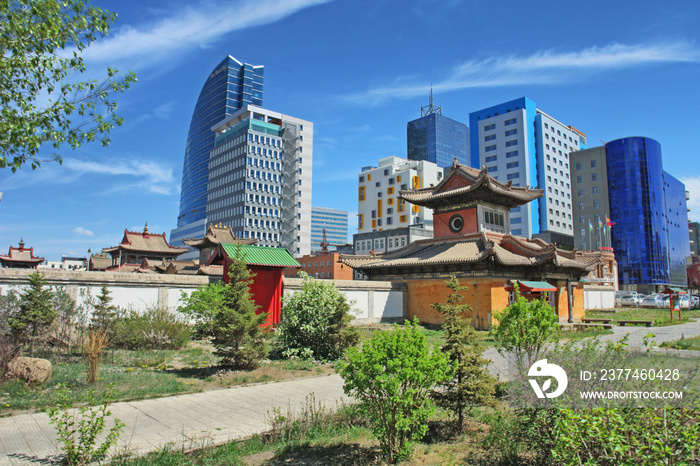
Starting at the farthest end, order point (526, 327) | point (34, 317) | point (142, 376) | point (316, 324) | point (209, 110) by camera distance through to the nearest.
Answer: point (209, 110)
point (316, 324)
point (34, 317)
point (142, 376)
point (526, 327)

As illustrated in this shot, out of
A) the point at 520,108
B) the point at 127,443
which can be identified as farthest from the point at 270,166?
the point at 127,443

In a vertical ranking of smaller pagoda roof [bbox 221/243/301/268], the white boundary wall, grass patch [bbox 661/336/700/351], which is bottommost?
grass patch [bbox 661/336/700/351]

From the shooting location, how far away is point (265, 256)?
17.5 meters

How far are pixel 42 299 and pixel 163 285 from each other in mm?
6520

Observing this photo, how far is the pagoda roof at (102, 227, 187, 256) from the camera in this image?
49.9m

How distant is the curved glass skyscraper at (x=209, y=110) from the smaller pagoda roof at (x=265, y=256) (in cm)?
10498

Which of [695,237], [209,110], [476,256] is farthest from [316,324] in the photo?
[695,237]

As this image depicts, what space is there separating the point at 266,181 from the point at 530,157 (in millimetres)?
54247

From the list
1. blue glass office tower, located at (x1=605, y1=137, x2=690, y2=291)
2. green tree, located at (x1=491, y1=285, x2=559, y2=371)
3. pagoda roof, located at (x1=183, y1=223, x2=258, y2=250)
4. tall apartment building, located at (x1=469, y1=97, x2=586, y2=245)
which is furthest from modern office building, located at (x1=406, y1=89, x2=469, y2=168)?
green tree, located at (x1=491, y1=285, x2=559, y2=371)

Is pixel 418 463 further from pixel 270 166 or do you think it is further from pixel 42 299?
pixel 270 166

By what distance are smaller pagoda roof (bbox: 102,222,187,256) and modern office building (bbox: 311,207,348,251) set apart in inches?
5070

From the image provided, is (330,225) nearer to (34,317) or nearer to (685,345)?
(685,345)

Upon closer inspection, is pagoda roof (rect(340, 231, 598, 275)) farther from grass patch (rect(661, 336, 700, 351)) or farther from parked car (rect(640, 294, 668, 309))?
parked car (rect(640, 294, 668, 309))

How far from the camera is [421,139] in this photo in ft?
475
